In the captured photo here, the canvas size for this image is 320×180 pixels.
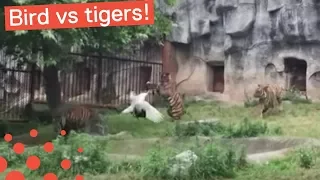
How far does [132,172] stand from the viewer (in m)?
6.11

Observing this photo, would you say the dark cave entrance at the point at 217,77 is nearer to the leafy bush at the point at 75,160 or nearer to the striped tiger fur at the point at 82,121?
the striped tiger fur at the point at 82,121

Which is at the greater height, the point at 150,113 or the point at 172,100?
the point at 172,100

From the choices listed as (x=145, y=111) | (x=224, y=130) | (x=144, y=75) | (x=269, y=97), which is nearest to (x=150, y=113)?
(x=145, y=111)

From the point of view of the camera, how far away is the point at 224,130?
9.21 metres

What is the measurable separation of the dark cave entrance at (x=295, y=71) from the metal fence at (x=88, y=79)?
3.75m

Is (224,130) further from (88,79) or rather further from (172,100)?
(88,79)

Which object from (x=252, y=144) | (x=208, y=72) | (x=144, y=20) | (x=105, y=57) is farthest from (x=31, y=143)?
(x=208, y=72)

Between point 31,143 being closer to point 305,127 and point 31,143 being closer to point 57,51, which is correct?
point 57,51

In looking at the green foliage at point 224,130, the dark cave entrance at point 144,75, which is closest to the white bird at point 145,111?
the green foliage at point 224,130

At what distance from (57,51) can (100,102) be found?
7.44m

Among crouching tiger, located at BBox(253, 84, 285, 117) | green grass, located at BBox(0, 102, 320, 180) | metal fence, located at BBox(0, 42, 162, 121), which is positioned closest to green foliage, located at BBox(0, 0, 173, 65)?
green grass, located at BBox(0, 102, 320, 180)

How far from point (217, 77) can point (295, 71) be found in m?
2.62

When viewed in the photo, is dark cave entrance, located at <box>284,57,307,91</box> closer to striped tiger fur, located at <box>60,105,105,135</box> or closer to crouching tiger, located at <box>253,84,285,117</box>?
crouching tiger, located at <box>253,84,285,117</box>

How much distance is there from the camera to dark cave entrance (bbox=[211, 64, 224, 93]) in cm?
1806
